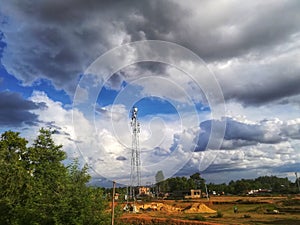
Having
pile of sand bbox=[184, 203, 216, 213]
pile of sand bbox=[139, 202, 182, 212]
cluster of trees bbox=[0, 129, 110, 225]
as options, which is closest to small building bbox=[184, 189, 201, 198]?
pile of sand bbox=[139, 202, 182, 212]

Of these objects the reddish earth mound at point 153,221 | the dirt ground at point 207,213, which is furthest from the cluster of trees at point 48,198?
the dirt ground at point 207,213

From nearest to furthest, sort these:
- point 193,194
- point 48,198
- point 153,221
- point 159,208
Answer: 1. point 48,198
2. point 153,221
3. point 159,208
4. point 193,194

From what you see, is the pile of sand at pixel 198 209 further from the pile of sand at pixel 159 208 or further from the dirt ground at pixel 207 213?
the pile of sand at pixel 159 208

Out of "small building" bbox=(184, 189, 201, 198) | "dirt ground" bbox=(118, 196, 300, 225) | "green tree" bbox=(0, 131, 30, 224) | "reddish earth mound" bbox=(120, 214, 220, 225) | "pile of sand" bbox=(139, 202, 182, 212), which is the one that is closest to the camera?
"green tree" bbox=(0, 131, 30, 224)

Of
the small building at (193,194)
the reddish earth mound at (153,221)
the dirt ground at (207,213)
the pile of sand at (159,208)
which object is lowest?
the reddish earth mound at (153,221)

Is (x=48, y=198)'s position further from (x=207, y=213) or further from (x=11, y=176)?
(x=207, y=213)

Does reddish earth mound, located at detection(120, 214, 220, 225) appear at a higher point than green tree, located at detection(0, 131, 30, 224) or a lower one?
lower

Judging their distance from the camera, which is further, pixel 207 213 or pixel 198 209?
pixel 198 209

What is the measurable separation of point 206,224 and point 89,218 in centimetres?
3260

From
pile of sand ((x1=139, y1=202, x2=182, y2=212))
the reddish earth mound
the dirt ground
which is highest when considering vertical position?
pile of sand ((x1=139, y1=202, x2=182, y2=212))

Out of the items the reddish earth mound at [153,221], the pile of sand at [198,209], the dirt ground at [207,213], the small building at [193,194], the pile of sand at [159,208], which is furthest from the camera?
the small building at [193,194]

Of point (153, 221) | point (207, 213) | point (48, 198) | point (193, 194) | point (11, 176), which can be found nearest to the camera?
point (48, 198)

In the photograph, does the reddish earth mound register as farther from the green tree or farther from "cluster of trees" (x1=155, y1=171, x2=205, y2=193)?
"cluster of trees" (x1=155, y1=171, x2=205, y2=193)

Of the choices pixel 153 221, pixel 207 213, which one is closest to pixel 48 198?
pixel 153 221
